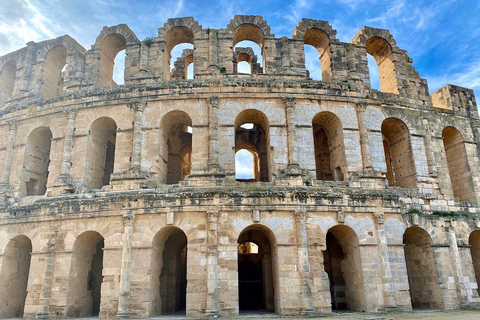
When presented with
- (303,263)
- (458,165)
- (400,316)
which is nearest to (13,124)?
(303,263)

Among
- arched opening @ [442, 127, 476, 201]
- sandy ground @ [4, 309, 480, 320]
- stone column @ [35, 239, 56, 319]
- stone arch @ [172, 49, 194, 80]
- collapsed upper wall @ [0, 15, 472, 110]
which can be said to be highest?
stone arch @ [172, 49, 194, 80]

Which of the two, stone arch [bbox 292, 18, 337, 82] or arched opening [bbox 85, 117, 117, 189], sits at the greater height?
stone arch [bbox 292, 18, 337, 82]

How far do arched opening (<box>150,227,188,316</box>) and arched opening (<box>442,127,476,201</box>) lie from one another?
47.5 feet

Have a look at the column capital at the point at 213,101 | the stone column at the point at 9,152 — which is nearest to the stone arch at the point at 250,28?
the column capital at the point at 213,101

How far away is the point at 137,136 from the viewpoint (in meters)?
16.8

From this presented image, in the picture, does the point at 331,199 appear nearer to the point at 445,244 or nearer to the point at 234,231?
the point at 234,231

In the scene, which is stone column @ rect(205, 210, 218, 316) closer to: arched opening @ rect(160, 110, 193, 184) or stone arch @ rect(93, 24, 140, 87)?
arched opening @ rect(160, 110, 193, 184)

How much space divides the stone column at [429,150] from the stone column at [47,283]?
17.6 metres

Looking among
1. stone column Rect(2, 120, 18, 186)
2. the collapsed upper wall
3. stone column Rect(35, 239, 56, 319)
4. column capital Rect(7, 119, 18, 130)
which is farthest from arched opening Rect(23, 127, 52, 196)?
stone column Rect(35, 239, 56, 319)

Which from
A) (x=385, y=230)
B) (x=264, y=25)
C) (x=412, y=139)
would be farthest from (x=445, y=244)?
(x=264, y=25)

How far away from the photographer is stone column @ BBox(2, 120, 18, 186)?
18.2 m

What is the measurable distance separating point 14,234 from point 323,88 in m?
15.8

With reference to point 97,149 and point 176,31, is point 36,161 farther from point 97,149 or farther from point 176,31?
point 176,31

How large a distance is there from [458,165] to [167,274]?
16.0m
